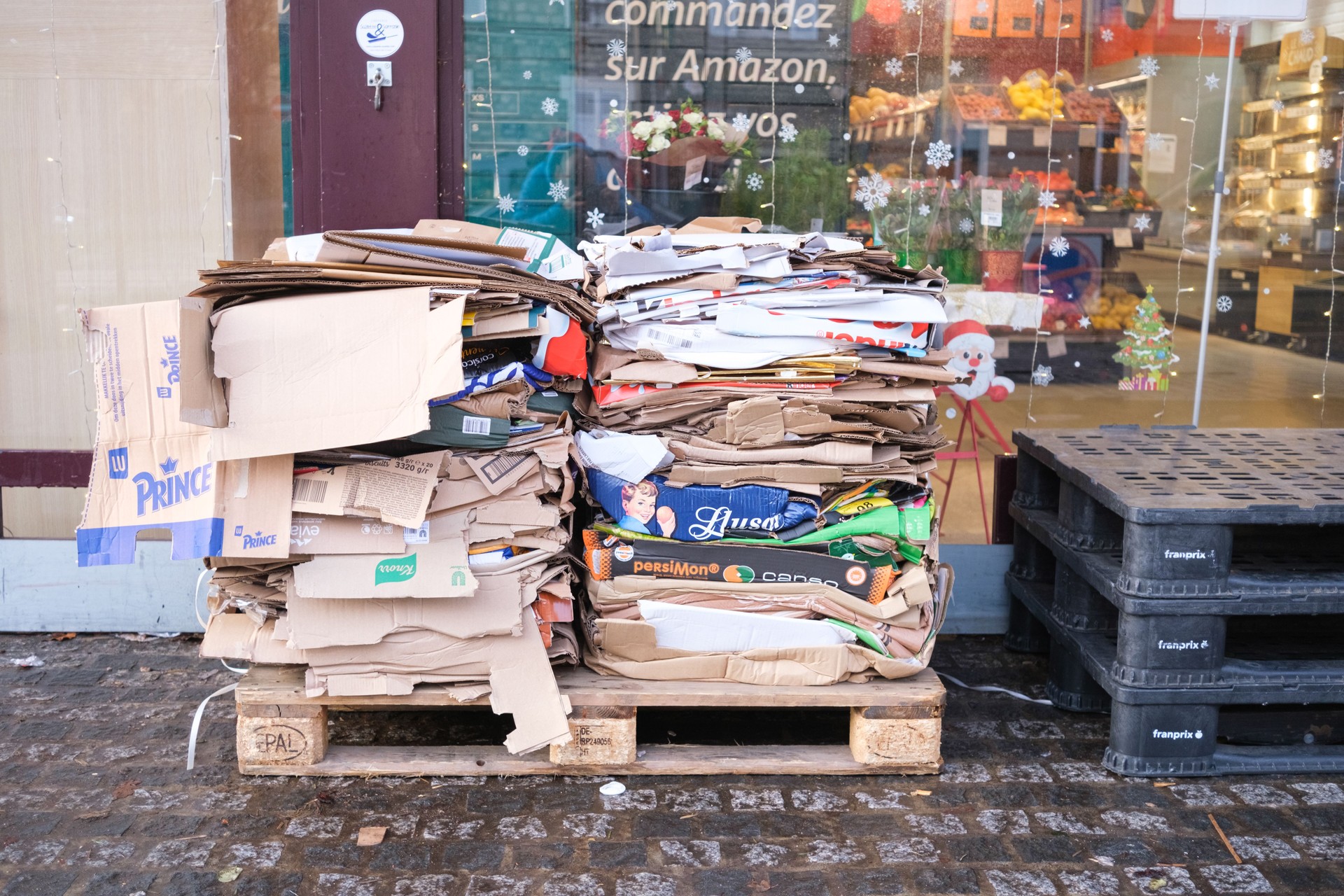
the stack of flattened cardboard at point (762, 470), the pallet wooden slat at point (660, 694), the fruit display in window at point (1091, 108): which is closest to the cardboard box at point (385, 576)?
the pallet wooden slat at point (660, 694)

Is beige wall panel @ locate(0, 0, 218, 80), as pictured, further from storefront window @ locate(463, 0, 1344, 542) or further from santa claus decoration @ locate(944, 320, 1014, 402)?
santa claus decoration @ locate(944, 320, 1014, 402)

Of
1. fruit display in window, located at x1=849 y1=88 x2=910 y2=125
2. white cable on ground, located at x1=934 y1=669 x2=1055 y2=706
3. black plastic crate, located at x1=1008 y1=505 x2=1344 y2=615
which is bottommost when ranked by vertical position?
white cable on ground, located at x1=934 y1=669 x2=1055 y2=706

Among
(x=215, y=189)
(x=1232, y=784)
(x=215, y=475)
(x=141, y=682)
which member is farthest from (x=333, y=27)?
(x=1232, y=784)

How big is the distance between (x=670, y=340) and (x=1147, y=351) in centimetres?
241

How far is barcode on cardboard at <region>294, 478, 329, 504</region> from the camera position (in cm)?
351

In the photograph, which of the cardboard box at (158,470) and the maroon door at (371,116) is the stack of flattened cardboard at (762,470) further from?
the maroon door at (371,116)

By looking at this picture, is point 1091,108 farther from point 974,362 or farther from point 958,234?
point 974,362

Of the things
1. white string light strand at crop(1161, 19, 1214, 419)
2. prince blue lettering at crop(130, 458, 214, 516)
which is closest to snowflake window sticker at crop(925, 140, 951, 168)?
white string light strand at crop(1161, 19, 1214, 419)

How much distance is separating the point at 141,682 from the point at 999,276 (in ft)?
12.0

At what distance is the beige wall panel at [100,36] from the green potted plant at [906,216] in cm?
271

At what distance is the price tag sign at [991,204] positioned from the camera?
5.11 m

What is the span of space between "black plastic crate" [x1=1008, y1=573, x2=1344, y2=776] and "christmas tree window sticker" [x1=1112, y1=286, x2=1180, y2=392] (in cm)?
151

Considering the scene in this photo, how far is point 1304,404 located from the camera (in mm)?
5242

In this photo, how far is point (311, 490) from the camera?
3.52 metres
